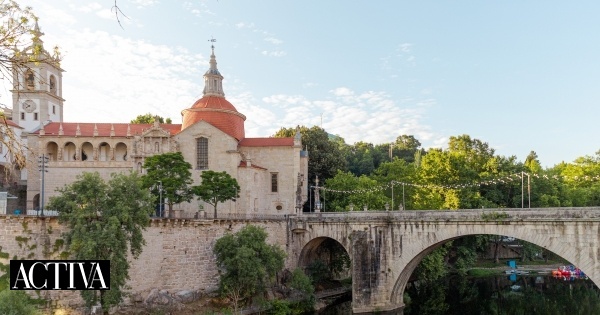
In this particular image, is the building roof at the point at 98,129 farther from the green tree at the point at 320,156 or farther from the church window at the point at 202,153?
the green tree at the point at 320,156

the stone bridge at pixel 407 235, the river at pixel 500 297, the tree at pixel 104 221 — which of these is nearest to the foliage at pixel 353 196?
the stone bridge at pixel 407 235

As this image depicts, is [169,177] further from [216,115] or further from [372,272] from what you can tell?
[372,272]

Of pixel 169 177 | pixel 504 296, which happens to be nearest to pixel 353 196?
pixel 504 296

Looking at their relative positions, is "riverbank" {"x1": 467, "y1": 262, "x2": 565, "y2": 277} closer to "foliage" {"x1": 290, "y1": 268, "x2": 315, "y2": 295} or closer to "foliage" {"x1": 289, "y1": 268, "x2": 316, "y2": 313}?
"foliage" {"x1": 289, "y1": 268, "x2": 316, "y2": 313}

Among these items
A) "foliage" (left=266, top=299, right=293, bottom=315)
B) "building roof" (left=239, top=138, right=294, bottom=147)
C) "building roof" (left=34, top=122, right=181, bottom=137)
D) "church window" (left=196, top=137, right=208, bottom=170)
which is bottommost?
"foliage" (left=266, top=299, right=293, bottom=315)

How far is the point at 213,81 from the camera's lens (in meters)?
56.6

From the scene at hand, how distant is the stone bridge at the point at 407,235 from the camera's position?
1108 inches

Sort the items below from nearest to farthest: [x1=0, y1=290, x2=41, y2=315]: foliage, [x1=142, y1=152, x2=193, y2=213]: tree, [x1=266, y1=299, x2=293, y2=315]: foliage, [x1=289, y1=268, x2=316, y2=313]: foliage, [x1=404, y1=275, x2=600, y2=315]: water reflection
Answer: [x1=0, y1=290, x2=41, y2=315]: foliage, [x1=266, y1=299, x2=293, y2=315]: foliage, [x1=289, y1=268, x2=316, y2=313]: foliage, [x1=404, y1=275, x2=600, y2=315]: water reflection, [x1=142, y1=152, x2=193, y2=213]: tree

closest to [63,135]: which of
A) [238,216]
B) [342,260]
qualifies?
[238,216]

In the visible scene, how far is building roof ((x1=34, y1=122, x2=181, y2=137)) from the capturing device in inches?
2126

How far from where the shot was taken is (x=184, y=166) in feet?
140

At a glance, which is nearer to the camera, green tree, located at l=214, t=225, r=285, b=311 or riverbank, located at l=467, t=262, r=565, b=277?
green tree, located at l=214, t=225, r=285, b=311

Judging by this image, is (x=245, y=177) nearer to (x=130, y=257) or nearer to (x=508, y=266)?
(x=130, y=257)

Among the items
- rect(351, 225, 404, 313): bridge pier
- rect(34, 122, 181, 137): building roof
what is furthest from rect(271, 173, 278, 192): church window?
rect(351, 225, 404, 313): bridge pier
